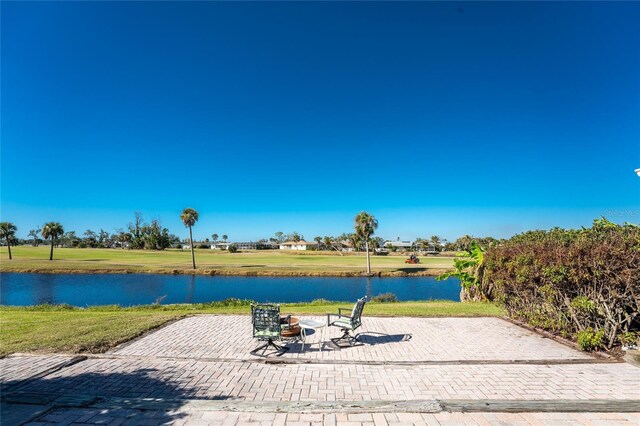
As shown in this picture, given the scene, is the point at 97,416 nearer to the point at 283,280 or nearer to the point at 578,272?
the point at 578,272

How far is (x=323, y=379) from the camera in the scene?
18.4ft

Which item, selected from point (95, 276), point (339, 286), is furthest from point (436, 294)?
point (95, 276)

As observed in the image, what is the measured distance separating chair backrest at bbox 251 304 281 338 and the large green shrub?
20.2 feet

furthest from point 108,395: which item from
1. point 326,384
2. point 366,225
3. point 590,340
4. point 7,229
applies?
point 7,229

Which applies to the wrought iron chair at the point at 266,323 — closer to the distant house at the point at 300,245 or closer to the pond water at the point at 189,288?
the pond water at the point at 189,288

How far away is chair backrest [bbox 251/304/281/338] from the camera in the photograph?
7.00 meters

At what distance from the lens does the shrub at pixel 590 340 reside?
6.80 m

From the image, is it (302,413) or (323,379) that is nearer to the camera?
(302,413)

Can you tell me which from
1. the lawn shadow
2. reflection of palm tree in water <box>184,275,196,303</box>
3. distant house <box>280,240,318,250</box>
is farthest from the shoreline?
distant house <box>280,240,318,250</box>

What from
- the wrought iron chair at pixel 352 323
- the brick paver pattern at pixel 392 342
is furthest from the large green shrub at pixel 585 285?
the wrought iron chair at pixel 352 323

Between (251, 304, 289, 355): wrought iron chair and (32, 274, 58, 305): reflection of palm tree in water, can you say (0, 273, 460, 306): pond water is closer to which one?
(32, 274, 58, 305): reflection of palm tree in water

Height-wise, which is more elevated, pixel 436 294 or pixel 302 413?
pixel 302 413

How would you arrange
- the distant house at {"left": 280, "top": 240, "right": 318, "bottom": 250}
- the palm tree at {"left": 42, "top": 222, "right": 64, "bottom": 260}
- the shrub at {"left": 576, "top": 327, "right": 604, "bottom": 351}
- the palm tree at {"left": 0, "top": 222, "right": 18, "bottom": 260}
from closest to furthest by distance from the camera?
1. the shrub at {"left": 576, "top": 327, "right": 604, "bottom": 351}
2. the palm tree at {"left": 0, "top": 222, "right": 18, "bottom": 260}
3. the palm tree at {"left": 42, "top": 222, "right": 64, "bottom": 260}
4. the distant house at {"left": 280, "top": 240, "right": 318, "bottom": 250}

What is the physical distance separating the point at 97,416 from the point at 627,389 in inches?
299
